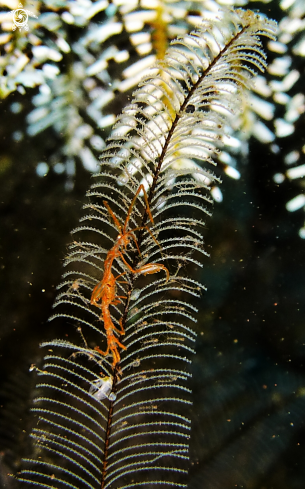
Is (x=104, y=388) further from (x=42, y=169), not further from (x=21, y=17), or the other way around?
(x=21, y=17)

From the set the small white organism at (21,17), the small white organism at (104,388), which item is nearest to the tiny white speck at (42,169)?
the small white organism at (21,17)

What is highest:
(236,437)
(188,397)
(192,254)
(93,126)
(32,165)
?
(93,126)

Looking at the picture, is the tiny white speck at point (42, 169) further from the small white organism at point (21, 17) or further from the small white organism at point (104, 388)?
the small white organism at point (104, 388)

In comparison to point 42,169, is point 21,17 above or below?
above

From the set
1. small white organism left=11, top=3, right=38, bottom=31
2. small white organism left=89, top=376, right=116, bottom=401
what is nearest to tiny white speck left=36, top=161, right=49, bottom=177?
small white organism left=11, top=3, right=38, bottom=31

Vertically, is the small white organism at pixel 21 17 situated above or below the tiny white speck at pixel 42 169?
above

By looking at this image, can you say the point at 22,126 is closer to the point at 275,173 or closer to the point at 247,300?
the point at 275,173

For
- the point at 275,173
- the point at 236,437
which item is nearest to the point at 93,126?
the point at 275,173

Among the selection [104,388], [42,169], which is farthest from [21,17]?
[104,388]

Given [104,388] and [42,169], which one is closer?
[104,388]

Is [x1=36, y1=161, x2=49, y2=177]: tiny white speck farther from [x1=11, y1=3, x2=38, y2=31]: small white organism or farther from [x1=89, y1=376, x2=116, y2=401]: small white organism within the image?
[x1=89, y1=376, x2=116, y2=401]: small white organism

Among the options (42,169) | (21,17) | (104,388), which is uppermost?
(21,17)
